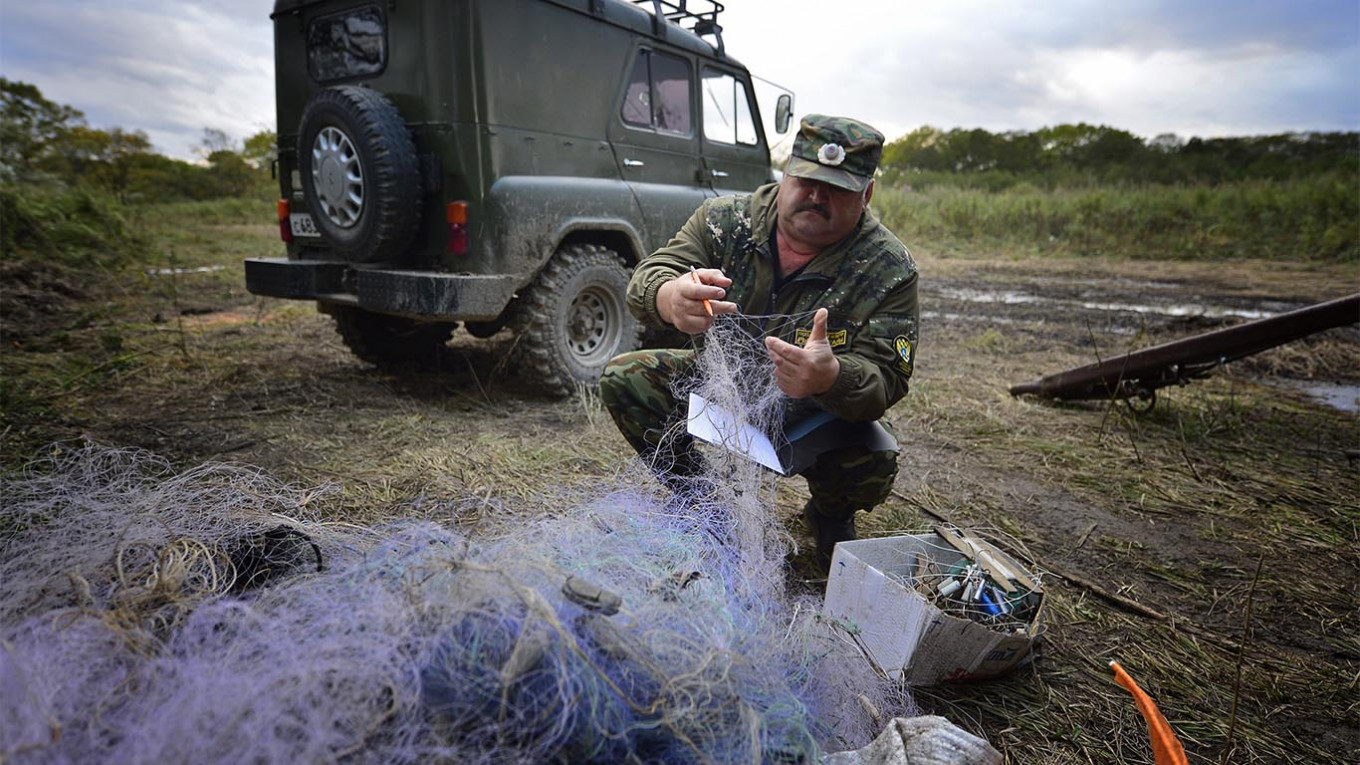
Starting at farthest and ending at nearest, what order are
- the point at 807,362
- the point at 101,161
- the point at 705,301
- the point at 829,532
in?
the point at 101,161
the point at 829,532
the point at 705,301
the point at 807,362

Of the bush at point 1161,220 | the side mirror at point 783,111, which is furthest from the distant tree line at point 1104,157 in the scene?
the side mirror at point 783,111

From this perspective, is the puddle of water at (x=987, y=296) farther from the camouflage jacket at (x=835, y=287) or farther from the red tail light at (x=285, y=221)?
the red tail light at (x=285, y=221)

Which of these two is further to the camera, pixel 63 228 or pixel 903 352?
pixel 63 228

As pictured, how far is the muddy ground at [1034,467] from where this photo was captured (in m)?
1.87

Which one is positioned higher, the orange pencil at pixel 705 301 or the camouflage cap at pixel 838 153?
the camouflage cap at pixel 838 153

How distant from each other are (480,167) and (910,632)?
317cm

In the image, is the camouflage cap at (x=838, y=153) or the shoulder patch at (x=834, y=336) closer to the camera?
the camouflage cap at (x=838, y=153)

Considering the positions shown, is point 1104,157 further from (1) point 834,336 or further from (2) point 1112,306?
→ (1) point 834,336

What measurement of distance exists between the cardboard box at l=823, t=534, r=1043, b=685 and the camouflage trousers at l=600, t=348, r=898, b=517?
1.24ft

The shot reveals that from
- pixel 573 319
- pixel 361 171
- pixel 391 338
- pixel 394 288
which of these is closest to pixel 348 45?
pixel 361 171

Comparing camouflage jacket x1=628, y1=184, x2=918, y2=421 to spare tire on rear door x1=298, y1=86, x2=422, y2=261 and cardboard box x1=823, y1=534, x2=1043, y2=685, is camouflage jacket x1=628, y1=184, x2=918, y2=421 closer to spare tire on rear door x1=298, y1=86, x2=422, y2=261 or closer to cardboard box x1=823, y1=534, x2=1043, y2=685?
cardboard box x1=823, y1=534, x2=1043, y2=685

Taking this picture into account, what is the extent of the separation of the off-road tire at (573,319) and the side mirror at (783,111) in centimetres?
212

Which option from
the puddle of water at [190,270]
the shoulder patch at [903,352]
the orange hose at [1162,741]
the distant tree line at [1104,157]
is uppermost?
the distant tree line at [1104,157]

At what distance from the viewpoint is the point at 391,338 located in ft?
16.4
